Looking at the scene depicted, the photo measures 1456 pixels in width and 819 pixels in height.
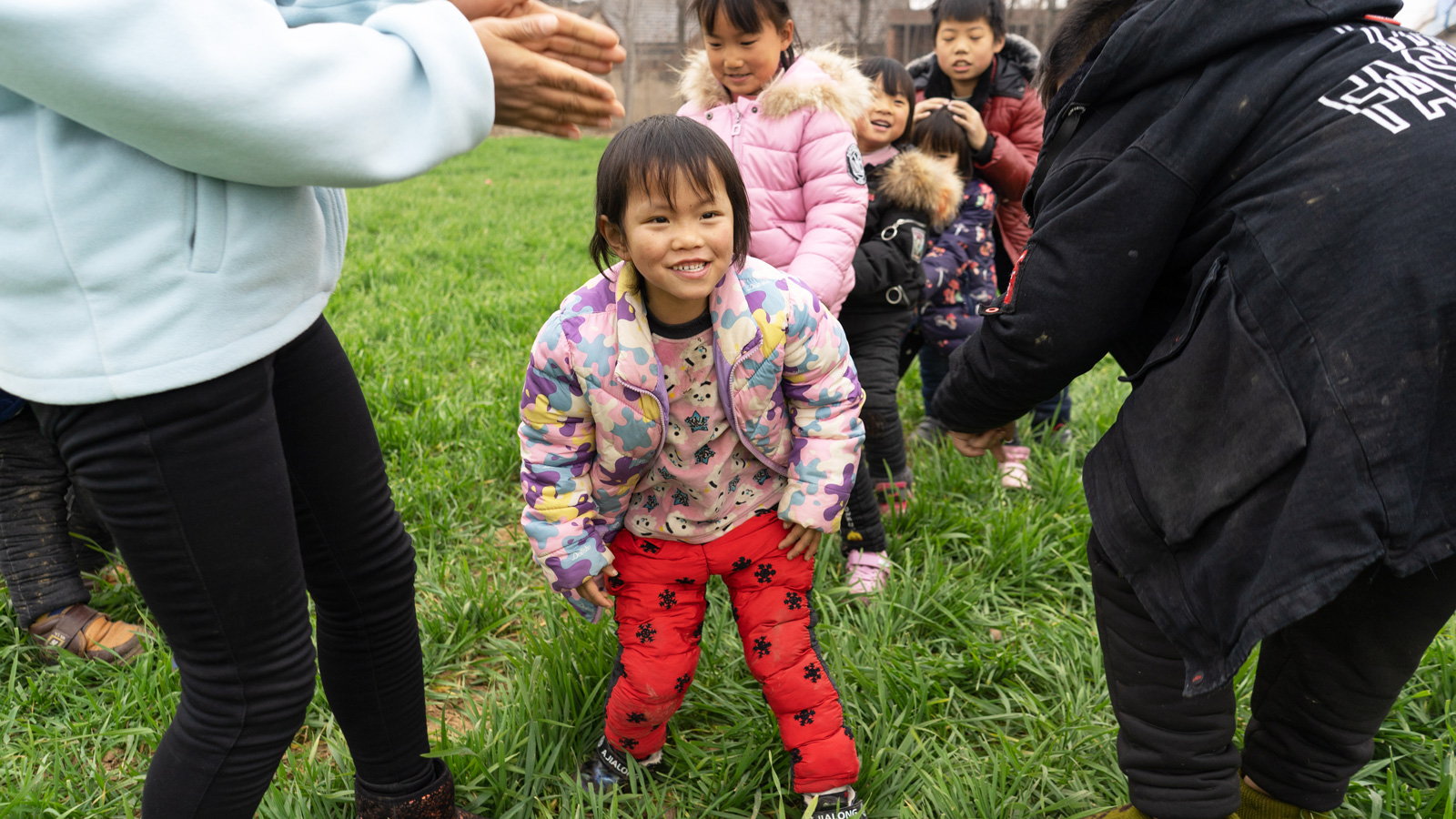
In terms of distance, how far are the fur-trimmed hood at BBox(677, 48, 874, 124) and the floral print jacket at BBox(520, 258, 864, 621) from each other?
3.26ft

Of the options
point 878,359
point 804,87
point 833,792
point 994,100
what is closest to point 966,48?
point 994,100

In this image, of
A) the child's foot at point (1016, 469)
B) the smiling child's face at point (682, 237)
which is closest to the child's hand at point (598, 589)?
the smiling child's face at point (682, 237)

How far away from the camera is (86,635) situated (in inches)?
92.8

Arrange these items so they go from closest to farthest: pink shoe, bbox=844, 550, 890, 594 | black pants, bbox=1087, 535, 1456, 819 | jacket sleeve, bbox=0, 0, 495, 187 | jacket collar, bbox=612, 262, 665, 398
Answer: jacket sleeve, bbox=0, 0, 495, 187 < black pants, bbox=1087, 535, 1456, 819 < jacket collar, bbox=612, 262, 665, 398 < pink shoe, bbox=844, 550, 890, 594

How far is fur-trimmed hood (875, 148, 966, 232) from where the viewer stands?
296 cm

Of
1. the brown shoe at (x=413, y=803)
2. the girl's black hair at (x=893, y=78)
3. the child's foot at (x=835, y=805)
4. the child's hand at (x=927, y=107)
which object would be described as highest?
the girl's black hair at (x=893, y=78)

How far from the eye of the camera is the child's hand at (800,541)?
1817 millimetres

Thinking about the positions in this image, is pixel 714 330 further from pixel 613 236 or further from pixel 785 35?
pixel 785 35

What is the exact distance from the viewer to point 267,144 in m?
1.04

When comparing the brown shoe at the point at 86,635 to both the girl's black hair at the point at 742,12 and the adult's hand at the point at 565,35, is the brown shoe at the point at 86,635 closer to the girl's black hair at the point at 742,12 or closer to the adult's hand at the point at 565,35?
the adult's hand at the point at 565,35

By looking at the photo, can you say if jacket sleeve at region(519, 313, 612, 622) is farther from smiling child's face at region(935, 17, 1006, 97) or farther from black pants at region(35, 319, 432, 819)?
smiling child's face at region(935, 17, 1006, 97)

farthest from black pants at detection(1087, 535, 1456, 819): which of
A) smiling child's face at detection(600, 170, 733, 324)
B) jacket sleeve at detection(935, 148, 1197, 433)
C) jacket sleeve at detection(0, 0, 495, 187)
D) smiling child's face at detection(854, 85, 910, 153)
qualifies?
smiling child's face at detection(854, 85, 910, 153)

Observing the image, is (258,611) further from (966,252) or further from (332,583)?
(966,252)

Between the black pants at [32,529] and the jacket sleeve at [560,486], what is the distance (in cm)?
149
